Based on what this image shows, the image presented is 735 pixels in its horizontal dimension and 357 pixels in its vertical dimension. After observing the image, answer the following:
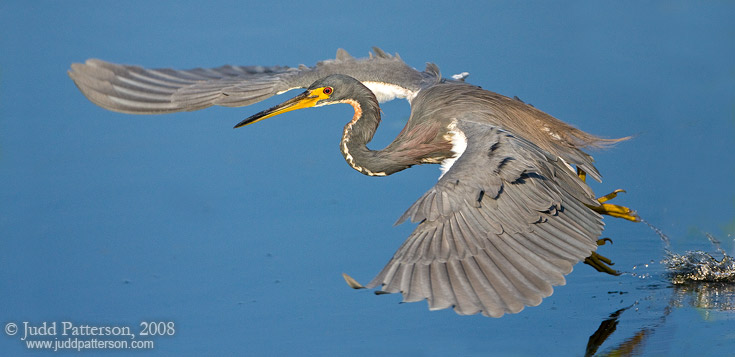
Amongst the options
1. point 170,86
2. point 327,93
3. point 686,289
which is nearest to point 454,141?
point 327,93

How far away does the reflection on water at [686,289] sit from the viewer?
4.41m

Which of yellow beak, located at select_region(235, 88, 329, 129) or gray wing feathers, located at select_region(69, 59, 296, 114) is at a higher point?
gray wing feathers, located at select_region(69, 59, 296, 114)

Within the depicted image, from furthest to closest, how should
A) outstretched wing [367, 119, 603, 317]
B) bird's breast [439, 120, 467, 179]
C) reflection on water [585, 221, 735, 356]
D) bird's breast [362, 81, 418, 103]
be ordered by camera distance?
bird's breast [362, 81, 418, 103] → bird's breast [439, 120, 467, 179] → reflection on water [585, 221, 735, 356] → outstretched wing [367, 119, 603, 317]

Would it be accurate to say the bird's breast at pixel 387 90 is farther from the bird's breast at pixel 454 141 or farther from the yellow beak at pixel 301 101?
the bird's breast at pixel 454 141

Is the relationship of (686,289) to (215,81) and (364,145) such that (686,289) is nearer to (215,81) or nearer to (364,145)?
(364,145)

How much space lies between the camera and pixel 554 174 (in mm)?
4406

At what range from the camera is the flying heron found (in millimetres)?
3645

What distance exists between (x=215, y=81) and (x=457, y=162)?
7.43ft

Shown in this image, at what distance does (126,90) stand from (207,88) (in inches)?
23.8

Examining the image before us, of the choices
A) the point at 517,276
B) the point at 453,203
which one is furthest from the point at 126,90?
the point at 517,276

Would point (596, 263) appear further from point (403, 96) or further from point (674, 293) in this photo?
point (403, 96)

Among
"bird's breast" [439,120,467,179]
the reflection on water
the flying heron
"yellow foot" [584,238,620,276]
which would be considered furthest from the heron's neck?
the reflection on water

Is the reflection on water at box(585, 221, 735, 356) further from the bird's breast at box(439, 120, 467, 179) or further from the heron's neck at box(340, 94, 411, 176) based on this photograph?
the heron's neck at box(340, 94, 411, 176)

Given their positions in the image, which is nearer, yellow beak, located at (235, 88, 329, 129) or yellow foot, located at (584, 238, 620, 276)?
yellow foot, located at (584, 238, 620, 276)
